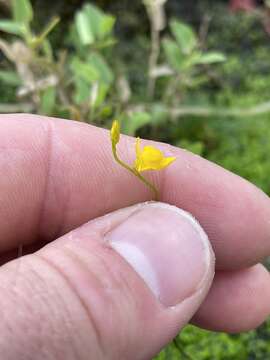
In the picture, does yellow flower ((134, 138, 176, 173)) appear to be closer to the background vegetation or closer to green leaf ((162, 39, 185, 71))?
the background vegetation

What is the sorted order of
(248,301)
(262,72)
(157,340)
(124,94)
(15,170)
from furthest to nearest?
(262,72) < (124,94) < (248,301) < (15,170) < (157,340)

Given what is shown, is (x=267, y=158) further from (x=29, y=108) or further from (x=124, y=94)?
(x=29, y=108)

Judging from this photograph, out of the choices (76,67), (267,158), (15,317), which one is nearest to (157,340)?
(15,317)

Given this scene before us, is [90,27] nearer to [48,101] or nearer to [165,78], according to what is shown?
[48,101]

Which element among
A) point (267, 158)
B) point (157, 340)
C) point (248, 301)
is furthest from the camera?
point (267, 158)

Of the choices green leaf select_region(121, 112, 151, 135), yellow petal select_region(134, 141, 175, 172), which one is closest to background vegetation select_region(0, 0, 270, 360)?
green leaf select_region(121, 112, 151, 135)

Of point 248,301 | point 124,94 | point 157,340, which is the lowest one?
point 248,301

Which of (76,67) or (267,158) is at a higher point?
(76,67)

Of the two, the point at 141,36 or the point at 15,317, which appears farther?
the point at 141,36

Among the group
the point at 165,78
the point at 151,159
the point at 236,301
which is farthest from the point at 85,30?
the point at 151,159
